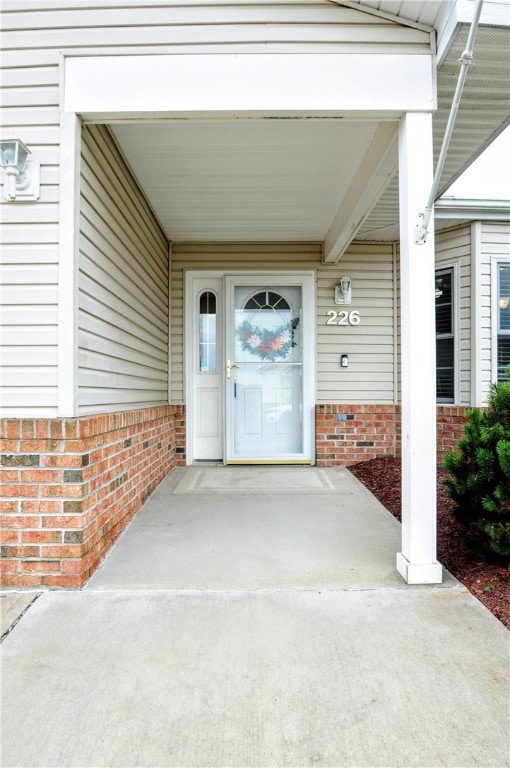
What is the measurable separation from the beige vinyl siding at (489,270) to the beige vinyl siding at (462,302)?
0.14 m

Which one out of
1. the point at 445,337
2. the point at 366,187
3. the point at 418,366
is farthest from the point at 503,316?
the point at 418,366

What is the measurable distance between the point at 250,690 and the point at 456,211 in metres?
2.36

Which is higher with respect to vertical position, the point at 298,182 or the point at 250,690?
the point at 298,182

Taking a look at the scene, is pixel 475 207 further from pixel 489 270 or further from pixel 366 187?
pixel 489 270

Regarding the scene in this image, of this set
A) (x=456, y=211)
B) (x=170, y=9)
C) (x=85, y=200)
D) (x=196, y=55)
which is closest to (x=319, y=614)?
(x=456, y=211)

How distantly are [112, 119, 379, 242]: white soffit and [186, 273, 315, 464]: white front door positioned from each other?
0.67 meters

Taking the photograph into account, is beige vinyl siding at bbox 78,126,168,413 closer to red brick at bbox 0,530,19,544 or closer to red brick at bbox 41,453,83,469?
red brick at bbox 41,453,83,469

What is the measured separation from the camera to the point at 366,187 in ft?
11.2

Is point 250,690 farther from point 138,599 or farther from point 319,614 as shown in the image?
point 138,599

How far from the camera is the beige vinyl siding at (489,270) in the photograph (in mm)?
4645

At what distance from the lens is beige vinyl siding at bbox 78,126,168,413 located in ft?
8.15

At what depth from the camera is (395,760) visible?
4.18 ft

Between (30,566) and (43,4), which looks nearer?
(30,566)

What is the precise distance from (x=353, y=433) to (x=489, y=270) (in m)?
2.21
